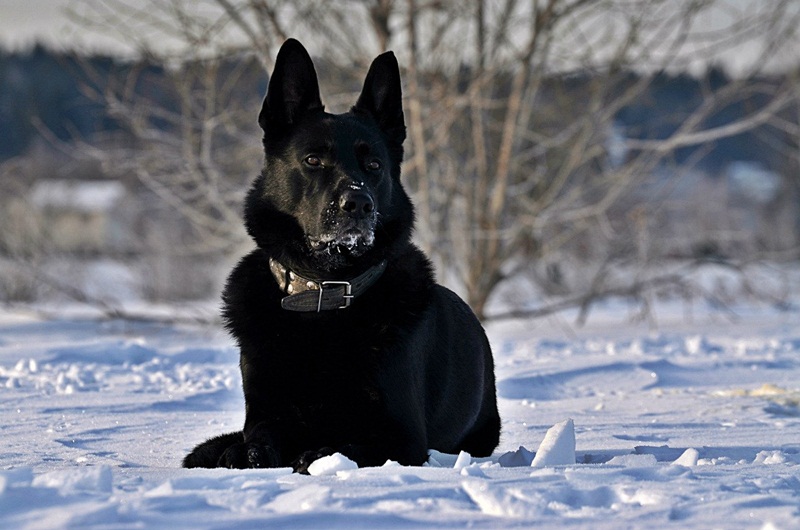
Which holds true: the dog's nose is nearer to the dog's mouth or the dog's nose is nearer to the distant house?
the dog's mouth

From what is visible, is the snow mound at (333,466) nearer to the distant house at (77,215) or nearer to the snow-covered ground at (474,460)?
the snow-covered ground at (474,460)

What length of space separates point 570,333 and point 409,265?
749 cm

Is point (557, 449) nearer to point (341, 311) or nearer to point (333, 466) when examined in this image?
point (333, 466)

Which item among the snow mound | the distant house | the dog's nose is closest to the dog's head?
the dog's nose

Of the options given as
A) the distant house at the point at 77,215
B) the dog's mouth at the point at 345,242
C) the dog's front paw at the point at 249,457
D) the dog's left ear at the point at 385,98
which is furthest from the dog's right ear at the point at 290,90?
the distant house at the point at 77,215

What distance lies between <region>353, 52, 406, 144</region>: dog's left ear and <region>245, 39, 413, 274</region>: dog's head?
6 centimetres

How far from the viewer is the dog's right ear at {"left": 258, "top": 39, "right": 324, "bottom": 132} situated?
3.67m

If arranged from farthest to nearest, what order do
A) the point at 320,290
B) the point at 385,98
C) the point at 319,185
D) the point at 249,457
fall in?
the point at 385,98
the point at 319,185
the point at 320,290
the point at 249,457

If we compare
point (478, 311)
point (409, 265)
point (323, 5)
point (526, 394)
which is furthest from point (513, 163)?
point (409, 265)

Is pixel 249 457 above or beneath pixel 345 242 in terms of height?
beneath

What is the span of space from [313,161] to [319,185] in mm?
109

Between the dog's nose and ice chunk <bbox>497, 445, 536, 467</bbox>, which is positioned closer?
ice chunk <bbox>497, 445, 536, 467</bbox>

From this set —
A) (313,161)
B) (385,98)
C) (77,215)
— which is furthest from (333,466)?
(77,215)

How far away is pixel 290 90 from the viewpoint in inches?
146
